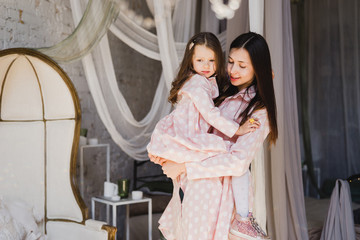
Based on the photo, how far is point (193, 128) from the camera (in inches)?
74.0

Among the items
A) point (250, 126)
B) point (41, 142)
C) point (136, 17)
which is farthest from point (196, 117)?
point (41, 142)

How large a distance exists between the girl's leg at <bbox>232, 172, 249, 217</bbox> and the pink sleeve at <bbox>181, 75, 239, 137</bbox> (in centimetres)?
19

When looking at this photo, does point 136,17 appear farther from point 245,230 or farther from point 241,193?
point 245,230

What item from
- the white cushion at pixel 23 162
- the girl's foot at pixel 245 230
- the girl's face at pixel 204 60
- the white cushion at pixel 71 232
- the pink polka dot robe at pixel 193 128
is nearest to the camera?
the girl's foot at pixel 245 230

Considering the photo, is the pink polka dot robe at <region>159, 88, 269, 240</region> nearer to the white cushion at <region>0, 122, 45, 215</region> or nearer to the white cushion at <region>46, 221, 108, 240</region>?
the white cushion at <region>46, 221, 108, 240</region>

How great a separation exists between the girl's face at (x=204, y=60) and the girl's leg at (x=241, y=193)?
490 mm

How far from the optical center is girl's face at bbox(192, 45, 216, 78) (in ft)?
6.47

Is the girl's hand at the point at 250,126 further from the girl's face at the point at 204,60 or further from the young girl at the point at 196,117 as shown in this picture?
the girl's face at the point at 204,60

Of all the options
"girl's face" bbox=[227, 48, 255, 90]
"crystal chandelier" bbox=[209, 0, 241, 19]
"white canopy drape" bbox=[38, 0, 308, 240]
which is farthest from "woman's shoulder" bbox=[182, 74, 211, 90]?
"crystal chandelier" bbox=[209, 0, 241, 19]

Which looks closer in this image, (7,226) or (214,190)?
(214,190)

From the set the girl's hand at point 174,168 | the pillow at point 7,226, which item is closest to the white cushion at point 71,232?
the pillow at point 7,226

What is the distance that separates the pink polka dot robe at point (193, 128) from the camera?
5.98 ft

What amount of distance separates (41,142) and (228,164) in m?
1.67

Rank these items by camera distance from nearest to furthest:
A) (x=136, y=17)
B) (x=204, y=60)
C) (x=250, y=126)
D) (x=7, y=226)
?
(x=250, y=126) → (x=204, y=60) → (x=7, y=226) → (x=136, y=17)
